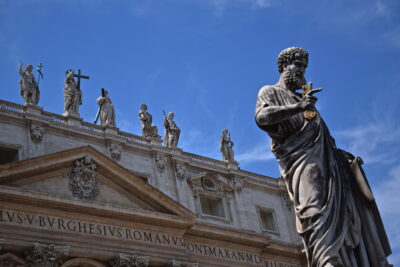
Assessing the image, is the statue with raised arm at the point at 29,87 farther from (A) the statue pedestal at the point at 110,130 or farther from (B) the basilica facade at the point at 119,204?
(A) the statue pedestal at the point at 110,130

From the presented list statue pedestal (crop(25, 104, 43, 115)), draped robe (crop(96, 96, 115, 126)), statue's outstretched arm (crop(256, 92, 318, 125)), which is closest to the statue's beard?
statue's outstretched arm (crop(256, 92, 318, 125))

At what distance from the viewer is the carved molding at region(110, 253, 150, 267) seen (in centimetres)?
2060

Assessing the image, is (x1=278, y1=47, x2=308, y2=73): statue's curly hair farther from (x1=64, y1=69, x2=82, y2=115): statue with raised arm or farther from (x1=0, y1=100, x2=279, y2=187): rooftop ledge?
(x1=64, y1=69, x2=82, y2=115): statue with raised arm

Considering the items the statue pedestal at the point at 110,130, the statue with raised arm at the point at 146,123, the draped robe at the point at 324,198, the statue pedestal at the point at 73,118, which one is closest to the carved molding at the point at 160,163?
the statue with raised arm at the point at 146,123

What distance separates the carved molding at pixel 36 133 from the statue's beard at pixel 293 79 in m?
18.4

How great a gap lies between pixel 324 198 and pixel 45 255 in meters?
16.1

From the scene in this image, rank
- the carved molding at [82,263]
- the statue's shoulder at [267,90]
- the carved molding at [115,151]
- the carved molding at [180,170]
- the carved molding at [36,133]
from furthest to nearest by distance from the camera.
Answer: the carved molding at [180,170] → the carved molding at [115,151] → the carved molding at [36,133] → the carved molding at [82,263] → the statue's shoulder at [267,90]

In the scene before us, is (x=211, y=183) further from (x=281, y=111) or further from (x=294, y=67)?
(x=281, y=111)

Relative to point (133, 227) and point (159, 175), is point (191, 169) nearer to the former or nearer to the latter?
point (159, 175)

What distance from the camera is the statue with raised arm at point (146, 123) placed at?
1025 inches

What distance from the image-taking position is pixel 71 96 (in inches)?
949

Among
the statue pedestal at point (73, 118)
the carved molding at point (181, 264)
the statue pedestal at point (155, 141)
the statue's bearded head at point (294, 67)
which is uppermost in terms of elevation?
the statue pedestal at point (73, 118)

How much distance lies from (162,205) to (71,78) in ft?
19.8

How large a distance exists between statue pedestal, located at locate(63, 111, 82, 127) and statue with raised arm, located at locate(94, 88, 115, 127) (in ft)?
3.61
